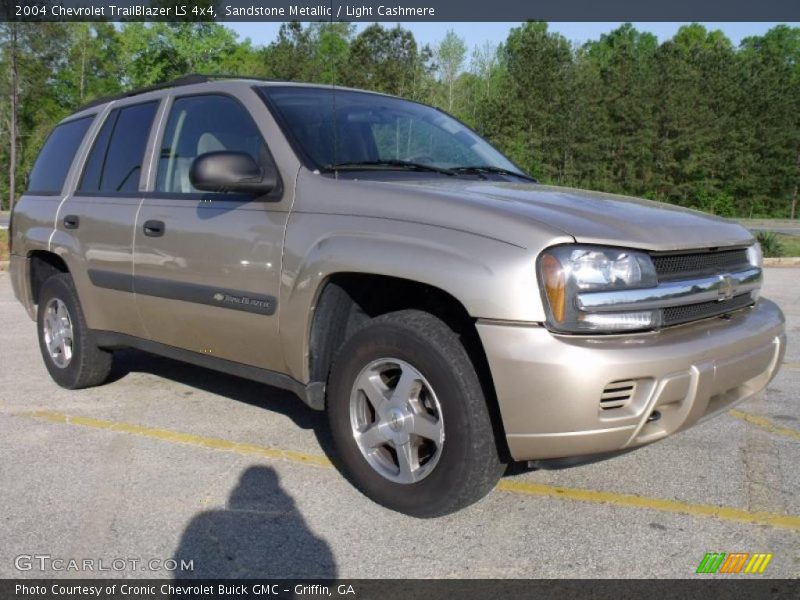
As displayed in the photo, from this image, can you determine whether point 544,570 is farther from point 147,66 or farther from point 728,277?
point 147,66

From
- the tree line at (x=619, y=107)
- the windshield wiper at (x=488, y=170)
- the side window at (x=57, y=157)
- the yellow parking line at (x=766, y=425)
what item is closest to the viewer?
the windshield wiper at (x=488, y=170)

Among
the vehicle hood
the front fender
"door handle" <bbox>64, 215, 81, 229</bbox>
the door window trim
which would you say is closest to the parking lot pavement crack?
the vehicle hood

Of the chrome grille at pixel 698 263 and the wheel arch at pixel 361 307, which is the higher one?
the chrome grille at pixel 698 263

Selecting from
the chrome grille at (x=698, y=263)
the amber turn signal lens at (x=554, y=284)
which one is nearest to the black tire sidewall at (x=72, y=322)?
the amber turn signal lens at (x=554, y=284)

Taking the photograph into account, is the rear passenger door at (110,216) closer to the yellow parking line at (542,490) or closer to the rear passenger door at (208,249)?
the rear passenger door at (208,249)

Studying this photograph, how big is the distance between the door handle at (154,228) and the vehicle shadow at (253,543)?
1473 mm

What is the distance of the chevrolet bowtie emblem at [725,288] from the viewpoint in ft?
10.4

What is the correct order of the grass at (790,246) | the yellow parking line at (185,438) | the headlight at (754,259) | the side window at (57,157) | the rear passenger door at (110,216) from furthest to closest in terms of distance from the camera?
1. the grass at (790,246)
2. the side window at (57,157)
3. the rear passenger door at (110,216)
4. the yellow parking line at (185,438)
5. the headlight at (754,259)

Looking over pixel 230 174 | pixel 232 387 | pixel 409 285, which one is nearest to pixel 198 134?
Answer: pixel 230 174

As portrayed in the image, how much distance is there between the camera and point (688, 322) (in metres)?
3.02

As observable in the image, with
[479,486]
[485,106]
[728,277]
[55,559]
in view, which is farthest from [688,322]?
[485,106]

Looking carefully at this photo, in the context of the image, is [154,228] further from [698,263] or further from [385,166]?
[698,263]

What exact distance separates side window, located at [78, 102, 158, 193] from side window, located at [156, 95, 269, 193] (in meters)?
0.23

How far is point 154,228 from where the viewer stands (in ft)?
13.6
